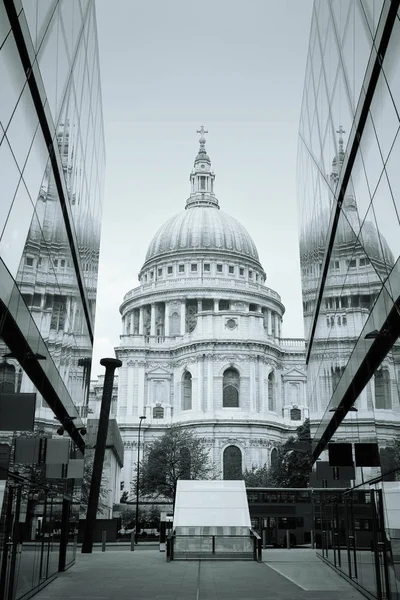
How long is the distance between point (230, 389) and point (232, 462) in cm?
920

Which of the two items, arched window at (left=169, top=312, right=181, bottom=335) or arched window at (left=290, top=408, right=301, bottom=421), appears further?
arched window at (left=169, top=312, right=181, bottom=335)

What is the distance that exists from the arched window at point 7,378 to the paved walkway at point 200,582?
4995mm

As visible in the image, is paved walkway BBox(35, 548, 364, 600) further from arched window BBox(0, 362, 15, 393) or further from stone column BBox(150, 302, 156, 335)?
stone column BBox(150, 302, 156, 335)

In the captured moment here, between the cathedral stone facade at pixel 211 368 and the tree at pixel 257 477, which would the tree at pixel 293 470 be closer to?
the tree at pixel 257 477

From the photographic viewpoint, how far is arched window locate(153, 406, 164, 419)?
90.1 metres

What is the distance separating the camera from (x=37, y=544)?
14.1m

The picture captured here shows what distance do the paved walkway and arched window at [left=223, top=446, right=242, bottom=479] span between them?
5899 centimetres

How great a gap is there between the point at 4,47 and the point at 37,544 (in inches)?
367

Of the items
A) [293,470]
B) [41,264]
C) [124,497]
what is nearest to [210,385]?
[124,497]

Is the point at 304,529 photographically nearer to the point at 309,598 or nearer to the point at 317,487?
the point at 317,487

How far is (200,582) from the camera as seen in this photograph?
56.7 ft

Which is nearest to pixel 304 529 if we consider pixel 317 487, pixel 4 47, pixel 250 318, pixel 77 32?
pixel 317 487

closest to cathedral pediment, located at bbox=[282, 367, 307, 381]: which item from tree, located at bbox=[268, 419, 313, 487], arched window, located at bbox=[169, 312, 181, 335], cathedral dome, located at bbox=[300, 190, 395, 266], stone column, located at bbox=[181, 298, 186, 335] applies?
stone column, located at bbox=[181, 298, 186, 335]

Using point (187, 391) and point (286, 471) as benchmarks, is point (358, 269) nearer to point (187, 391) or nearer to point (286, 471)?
point (286, 471)
